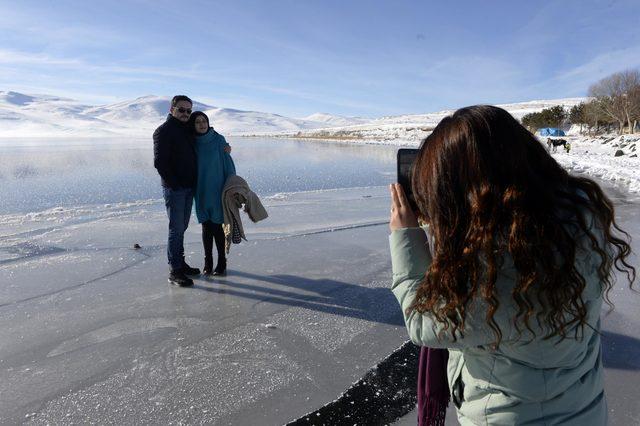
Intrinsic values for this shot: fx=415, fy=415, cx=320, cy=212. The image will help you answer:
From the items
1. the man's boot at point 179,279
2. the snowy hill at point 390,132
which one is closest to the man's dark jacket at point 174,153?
the man's boot at point 179,279

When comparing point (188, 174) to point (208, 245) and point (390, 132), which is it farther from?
point (390, 132)

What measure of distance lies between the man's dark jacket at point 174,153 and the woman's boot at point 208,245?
19.0 inches

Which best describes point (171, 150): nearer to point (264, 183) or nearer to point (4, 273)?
point (4, 273)

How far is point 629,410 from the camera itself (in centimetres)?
215

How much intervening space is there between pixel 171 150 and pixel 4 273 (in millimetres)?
2367

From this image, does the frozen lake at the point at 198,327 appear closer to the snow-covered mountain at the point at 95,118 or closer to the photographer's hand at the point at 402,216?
the photographer's hand at the point at 402,216

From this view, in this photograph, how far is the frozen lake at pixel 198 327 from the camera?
230 cm

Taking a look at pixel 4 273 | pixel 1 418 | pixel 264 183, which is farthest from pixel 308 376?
pixel 264 183

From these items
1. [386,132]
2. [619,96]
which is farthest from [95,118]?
[619,96]

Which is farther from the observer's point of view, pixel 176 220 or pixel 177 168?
pixel 176 220

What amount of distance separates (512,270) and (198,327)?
8.94 ft

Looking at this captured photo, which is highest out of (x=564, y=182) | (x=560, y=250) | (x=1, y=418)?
(x=564, y=182)

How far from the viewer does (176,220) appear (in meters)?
4.06

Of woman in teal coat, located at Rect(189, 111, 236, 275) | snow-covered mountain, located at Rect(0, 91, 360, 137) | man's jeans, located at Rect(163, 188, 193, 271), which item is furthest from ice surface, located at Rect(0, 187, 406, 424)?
snow-covered mountain, located at Rect(0, 91, 360, 137)
